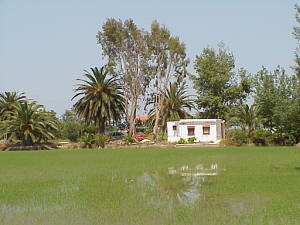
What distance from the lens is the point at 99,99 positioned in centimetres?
4303

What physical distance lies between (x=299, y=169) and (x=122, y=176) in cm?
675

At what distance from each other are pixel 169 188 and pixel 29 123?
1074 inches

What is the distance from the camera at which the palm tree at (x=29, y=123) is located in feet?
122

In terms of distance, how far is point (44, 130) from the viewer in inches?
1516

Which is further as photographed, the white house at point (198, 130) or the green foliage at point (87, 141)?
the white house at point (198, 130)

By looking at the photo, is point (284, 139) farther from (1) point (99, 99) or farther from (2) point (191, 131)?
(1) point (99, 99)

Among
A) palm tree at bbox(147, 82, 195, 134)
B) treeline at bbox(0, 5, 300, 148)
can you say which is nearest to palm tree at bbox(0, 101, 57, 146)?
treeline at bbox(0, 5, 300, 148)

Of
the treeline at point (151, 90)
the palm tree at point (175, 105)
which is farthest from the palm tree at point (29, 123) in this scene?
the palm tree at point (175, 105)

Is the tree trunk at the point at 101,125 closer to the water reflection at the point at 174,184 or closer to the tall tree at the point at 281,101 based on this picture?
the tall tree at the point at 281,101

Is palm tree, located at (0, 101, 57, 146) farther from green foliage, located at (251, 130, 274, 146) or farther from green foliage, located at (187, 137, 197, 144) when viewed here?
green foliage, located at (251, 130, 274, 146)

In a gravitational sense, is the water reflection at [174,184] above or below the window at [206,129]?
below

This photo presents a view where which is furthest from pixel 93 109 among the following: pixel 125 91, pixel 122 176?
pixel 122 176

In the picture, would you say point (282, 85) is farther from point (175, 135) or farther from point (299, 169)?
point (299, 169)

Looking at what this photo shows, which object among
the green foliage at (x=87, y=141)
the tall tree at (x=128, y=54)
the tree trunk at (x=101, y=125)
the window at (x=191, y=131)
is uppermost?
the tall tree at (x=128, y=54)
